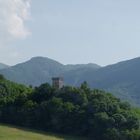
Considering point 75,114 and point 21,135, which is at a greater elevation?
point 75,114

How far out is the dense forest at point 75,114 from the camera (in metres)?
68.6

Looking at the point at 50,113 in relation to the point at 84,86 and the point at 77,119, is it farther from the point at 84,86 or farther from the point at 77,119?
the point at 84,86

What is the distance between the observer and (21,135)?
62.0 meters

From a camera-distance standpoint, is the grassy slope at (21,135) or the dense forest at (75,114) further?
the dense forest at (75,114)

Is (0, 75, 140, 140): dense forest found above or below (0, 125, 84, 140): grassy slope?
above

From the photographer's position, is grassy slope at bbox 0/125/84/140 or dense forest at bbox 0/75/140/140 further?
dense forest at bbox 0/75/140/140

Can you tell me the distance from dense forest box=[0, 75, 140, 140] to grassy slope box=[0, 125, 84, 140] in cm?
427

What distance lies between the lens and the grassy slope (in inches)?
2374

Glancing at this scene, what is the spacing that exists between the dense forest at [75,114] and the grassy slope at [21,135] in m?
4.27

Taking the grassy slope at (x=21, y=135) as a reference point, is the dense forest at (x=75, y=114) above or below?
above

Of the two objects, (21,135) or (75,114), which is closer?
(21,135)

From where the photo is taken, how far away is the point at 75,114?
71.2m

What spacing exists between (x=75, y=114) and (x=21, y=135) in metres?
11.5

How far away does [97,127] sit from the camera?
68688mm
